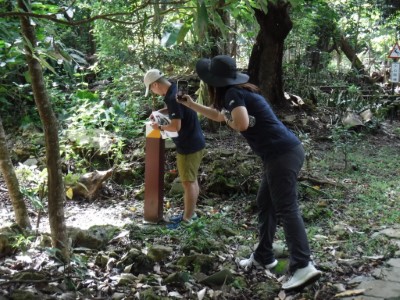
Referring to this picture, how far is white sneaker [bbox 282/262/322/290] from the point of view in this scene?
11.1 feet

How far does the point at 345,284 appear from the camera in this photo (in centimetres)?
362

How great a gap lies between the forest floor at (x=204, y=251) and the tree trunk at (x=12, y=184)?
0.60 feet

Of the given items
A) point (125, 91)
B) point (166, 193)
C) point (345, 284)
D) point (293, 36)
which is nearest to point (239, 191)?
point (166, 193)

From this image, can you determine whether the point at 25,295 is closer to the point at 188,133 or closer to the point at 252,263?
the point at 252,263

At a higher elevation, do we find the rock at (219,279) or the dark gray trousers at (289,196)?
the dark gray trousers at (289,196)

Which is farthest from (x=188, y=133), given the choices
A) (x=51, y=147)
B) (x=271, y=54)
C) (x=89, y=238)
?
(x=271, y=54)

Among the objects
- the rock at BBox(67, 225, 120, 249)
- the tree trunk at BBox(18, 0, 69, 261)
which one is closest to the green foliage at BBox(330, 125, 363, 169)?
the rock at BBox(67, 225, 120, 249)

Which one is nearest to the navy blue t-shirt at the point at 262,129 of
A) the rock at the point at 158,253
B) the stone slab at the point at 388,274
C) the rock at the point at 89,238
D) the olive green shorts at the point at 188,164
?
the rock at the point at 158,253

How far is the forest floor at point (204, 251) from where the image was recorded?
3320 millimetres

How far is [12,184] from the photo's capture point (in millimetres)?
4129

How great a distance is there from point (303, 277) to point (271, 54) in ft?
26.5

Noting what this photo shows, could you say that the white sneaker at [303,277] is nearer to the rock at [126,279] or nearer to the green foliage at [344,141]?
the rock at [126,279]

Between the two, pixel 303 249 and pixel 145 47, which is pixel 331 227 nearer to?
pixel 303 249

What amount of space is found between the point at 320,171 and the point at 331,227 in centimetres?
250
